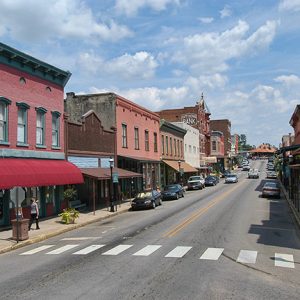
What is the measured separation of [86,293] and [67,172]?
19322 millimetres

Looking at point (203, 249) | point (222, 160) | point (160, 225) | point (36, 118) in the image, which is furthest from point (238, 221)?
point (222, 160)

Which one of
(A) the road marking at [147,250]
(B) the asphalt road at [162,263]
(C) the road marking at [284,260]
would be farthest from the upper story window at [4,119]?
(C) the road marking at [284,260]

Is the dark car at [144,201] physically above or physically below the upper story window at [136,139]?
below

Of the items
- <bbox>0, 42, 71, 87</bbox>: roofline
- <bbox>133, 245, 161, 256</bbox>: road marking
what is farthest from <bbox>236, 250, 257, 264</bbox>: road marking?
<bbox>0, 42, 71, 87</bbox>: roofline

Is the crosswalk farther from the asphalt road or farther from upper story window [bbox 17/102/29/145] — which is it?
upper story window [bbox 17/102/29/145]

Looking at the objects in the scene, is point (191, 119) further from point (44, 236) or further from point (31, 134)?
point (44, 236)

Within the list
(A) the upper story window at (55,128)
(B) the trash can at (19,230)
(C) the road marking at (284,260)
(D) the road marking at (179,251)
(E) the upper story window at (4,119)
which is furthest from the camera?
(A) the upper story window at (55,128)

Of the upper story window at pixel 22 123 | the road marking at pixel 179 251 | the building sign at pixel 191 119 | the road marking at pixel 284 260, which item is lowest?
the road marking at pixel 284 260

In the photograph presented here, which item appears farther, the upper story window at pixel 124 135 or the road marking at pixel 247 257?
the upper story window at pixel 124 135

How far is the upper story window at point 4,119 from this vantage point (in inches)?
966

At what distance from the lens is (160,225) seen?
77.4 ft

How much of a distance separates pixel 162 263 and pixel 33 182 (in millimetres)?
12791

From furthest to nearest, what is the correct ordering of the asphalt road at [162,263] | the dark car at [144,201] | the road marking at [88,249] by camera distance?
1. the dark car at [144,201]
2. the road marking at [88,249]
3. the asphalt road at [162,263]

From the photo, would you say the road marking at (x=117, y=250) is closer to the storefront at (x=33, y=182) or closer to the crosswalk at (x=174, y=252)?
the crosswalk at (x=174, y=252)
